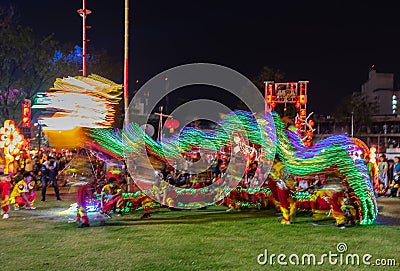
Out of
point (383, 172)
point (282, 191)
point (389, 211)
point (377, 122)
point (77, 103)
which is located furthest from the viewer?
point (377, 122)

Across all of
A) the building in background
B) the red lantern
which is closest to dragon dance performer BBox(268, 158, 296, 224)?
the red lantern

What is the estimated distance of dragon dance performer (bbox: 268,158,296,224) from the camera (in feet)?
33.0

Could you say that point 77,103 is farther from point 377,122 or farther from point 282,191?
point 377,122

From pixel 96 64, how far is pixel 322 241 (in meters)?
26.7

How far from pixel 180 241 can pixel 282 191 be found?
2890 mm

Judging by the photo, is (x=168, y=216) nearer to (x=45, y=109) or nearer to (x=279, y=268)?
(x=45, y=109)

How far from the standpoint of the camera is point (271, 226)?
9.79 metres

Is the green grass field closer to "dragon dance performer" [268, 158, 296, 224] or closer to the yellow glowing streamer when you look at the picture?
"dragon dance performer" [268, 158, 296, 224]

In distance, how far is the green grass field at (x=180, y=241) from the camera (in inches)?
266

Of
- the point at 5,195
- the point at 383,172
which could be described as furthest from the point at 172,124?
the point at 5,195

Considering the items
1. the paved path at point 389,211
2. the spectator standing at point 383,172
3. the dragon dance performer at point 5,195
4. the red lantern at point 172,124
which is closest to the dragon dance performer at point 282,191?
the paved path at point 389,211

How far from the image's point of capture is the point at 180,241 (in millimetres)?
8273

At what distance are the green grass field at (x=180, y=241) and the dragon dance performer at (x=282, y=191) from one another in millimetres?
339

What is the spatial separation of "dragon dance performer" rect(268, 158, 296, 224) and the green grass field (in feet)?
1.11
